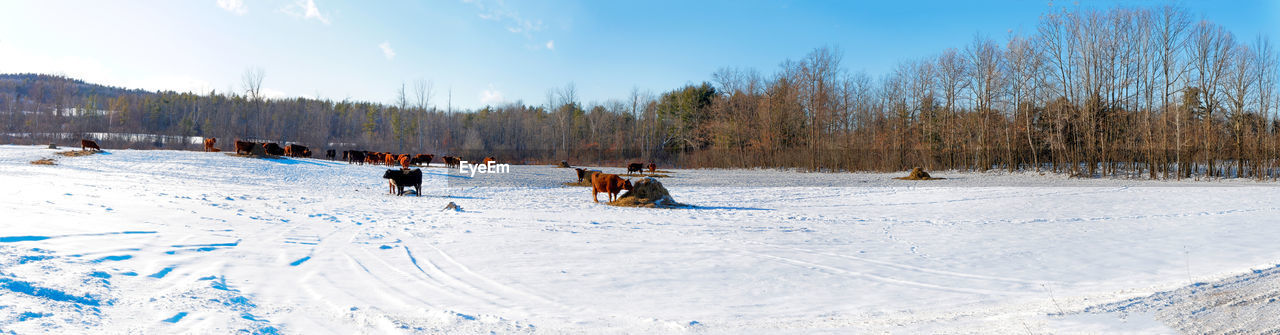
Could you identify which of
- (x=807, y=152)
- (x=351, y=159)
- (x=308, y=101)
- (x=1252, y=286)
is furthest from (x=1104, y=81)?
(x=308, y=101)

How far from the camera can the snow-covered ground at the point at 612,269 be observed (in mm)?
3959

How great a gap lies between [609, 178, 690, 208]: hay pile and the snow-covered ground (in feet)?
4.63

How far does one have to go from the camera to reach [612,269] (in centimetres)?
618

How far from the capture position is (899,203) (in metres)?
15.1

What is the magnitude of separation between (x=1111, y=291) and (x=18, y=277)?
868 cm

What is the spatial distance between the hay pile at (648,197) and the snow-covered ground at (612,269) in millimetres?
1411

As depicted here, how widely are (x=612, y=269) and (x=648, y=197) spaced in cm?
800

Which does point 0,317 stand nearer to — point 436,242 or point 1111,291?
point 436,242

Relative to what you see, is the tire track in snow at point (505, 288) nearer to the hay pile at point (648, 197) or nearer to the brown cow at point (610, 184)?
the hay pile at point (648, 197)

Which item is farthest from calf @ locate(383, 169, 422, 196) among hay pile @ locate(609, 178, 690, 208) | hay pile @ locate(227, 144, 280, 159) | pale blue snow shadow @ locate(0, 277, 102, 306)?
hay pile @ locate(227, 144, 280, 159)

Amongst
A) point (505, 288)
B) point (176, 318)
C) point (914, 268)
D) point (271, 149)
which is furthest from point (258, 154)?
point (914, 268)

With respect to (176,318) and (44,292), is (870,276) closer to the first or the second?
(176,318)

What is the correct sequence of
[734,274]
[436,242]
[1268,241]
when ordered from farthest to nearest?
1. [1268,241]
2. [436,242]
3. [734,274]

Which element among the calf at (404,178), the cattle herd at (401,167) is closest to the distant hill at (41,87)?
the cattle herd at (401,167)
